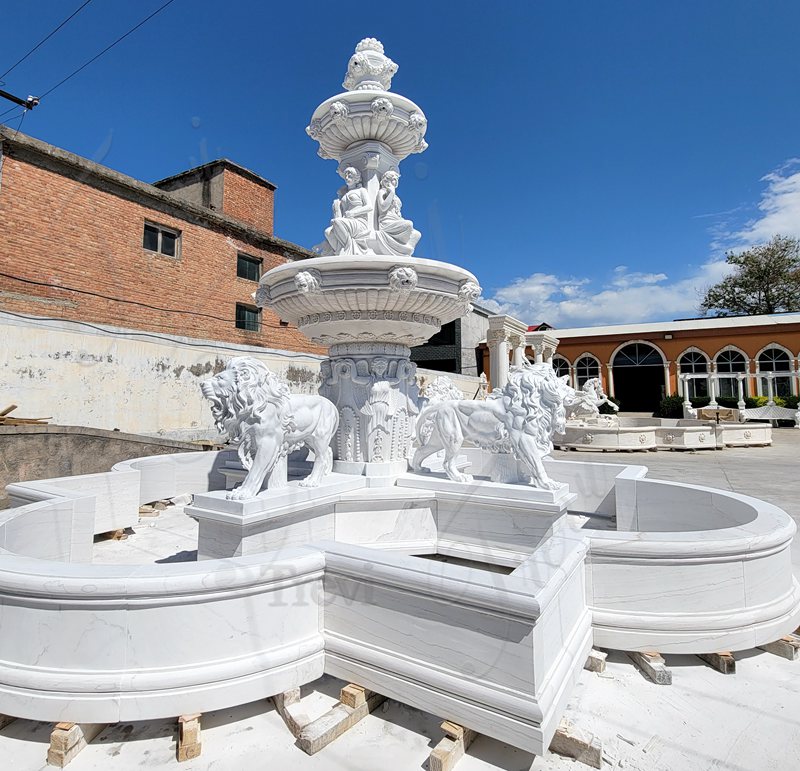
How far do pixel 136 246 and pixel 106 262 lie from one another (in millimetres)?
893

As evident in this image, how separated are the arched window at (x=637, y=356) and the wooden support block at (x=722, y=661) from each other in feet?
89.7

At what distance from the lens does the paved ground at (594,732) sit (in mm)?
1777

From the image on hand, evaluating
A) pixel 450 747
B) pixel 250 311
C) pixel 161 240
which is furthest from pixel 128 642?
pixel 250 311

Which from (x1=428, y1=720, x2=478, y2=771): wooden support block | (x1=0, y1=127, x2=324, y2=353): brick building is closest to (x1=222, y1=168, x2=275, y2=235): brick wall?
(x1=0, y1=127, x2=324, y2=353): brick building

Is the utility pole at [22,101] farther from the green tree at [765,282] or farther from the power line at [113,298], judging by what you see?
the green tree at [765,282]

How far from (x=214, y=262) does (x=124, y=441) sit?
8.65 metres

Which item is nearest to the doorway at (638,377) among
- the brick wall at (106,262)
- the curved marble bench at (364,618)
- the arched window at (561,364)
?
the arched window at (561,364)

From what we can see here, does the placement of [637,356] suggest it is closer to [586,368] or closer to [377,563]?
[586,368]

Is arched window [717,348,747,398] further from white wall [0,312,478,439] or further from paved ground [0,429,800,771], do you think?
paved ground [0,429,800,771]

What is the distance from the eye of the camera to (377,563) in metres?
2.18

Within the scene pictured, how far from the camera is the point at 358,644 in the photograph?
221cm

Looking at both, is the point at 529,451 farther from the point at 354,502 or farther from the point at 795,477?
the point at 795,477

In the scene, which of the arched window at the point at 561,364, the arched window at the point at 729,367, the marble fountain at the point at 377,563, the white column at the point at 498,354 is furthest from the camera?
the arched window at the point at 561,364

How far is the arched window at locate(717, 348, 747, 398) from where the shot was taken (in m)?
24.5
